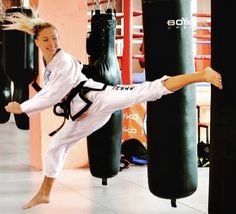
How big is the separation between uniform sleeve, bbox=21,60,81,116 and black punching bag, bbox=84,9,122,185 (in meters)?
0.47

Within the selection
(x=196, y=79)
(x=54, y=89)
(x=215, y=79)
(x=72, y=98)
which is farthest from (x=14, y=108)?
(x=215, y=79)

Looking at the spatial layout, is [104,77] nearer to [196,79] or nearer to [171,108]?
[171,108]

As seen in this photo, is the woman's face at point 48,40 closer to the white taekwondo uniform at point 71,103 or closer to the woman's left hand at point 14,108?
the white taekwondo uniform at point 71,103

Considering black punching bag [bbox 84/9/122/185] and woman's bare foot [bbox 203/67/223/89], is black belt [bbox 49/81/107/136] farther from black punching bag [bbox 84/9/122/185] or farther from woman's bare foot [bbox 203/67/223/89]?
woman's bare foot [bbox 203/67/223/89]

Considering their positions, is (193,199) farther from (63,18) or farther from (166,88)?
(63,18)

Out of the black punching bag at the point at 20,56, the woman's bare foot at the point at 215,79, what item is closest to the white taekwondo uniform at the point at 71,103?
the woman's bare foot at the point at 215,79

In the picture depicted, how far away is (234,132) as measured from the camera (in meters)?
1.88

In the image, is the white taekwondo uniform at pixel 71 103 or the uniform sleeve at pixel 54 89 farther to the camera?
the uniform sleeve at pixel 54 89

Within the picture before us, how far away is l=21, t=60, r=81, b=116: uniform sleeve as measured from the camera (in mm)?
2742

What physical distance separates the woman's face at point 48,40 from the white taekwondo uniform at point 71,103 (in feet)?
0.13

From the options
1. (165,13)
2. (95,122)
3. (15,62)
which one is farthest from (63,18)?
(165,13)

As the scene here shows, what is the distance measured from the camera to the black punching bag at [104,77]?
3.34 metres

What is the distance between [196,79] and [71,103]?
915 mm

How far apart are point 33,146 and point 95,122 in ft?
6.70
